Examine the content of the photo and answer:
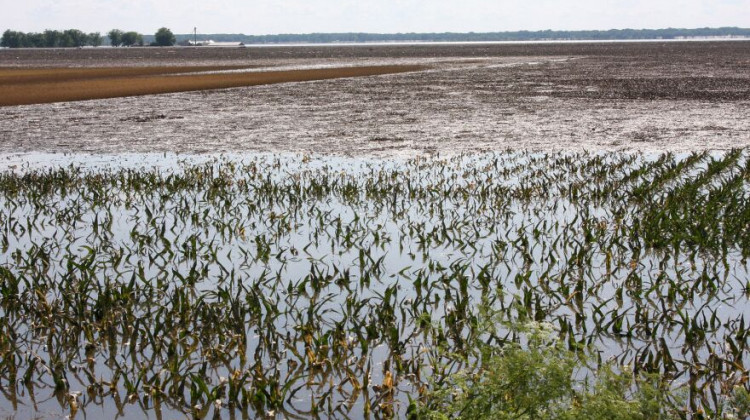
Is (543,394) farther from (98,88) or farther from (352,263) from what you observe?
(98,88)

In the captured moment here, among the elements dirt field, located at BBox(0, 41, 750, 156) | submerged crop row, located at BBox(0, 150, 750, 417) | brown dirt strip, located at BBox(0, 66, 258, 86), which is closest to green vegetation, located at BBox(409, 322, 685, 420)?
submerged crop row, located at BBox(0, 150, 750, 417)

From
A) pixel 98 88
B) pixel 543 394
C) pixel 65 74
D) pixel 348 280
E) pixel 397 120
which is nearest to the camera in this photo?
pixel 543 394

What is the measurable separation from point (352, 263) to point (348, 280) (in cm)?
96

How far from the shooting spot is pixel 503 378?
4.48m

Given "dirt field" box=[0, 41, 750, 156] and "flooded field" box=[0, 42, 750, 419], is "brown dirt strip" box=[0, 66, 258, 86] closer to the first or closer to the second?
"dirt field" box=[0, 41, 750, 156]

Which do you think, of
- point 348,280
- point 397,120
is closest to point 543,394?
point 348,280

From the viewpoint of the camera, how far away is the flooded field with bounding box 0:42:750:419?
18.8 feet

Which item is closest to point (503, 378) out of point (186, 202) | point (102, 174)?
point (186, 202)

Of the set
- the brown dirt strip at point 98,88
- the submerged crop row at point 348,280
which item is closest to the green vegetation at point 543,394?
the submerged crop row at point 348,280

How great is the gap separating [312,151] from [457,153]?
3160 mm

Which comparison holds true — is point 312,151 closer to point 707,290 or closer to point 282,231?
point 282,231

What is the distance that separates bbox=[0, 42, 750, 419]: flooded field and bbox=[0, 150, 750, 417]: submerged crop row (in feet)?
0.12

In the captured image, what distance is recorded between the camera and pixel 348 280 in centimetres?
814

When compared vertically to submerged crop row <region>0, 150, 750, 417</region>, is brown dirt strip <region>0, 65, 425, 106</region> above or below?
above
